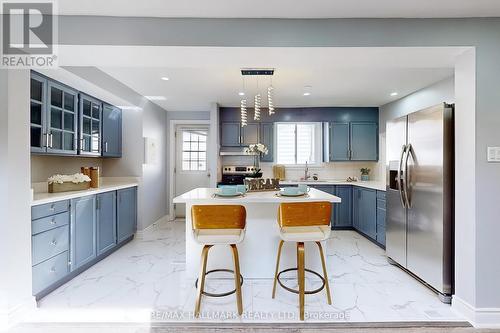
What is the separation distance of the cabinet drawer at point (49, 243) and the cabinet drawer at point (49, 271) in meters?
0.06

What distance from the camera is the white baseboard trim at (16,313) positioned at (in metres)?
1.96

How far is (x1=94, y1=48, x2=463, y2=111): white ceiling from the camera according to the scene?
2.14 meters

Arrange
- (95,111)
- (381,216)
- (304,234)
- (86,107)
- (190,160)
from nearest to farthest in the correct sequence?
(304,234) < (86,107) < (95,111) < (381,216) < (190,160)

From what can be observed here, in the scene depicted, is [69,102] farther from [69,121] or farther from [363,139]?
[363,139]

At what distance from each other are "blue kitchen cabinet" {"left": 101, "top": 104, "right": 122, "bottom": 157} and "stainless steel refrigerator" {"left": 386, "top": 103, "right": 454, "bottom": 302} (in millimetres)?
4073

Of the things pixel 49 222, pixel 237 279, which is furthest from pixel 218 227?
pixel 49 222

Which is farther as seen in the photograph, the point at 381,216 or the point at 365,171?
the point at 365,171

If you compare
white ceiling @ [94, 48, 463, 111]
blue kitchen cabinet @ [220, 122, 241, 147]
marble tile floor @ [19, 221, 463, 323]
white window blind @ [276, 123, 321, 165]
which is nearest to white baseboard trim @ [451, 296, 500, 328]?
marble tile floor @ [19, 221, 463, 323]

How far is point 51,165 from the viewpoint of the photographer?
319cm

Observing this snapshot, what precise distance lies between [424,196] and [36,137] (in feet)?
13.1

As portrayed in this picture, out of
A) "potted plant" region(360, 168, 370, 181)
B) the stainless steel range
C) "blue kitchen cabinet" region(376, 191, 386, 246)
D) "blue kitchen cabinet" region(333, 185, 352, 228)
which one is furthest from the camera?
"potted plant" region(360, 168, 370, 181)

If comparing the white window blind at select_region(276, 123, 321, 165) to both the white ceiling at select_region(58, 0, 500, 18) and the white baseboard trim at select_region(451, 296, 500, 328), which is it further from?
the white baseboard trim at select_region(451, 296, 500, 328)

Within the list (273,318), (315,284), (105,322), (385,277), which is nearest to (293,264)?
(315,284)

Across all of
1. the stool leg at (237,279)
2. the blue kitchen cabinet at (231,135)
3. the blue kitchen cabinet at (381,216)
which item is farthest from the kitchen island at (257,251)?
the blue kitchen cabinet at (231,135)
